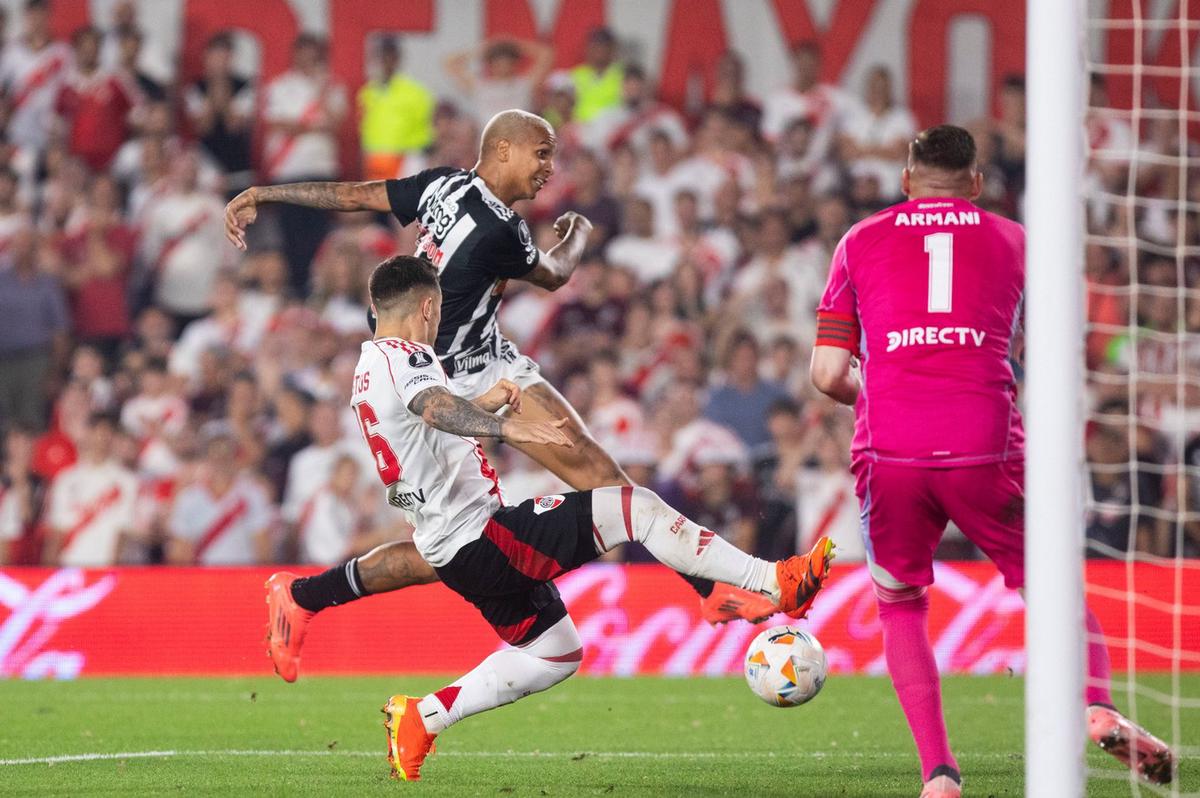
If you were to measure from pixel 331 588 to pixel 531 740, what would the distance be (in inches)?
52.5

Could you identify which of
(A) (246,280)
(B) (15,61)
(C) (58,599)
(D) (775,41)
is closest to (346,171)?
(A) (246,280)

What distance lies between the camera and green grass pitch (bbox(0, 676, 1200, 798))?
20.6 ft

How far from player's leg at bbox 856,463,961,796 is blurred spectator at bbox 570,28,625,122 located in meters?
10.5

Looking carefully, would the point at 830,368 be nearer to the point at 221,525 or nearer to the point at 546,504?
the point at 546,504

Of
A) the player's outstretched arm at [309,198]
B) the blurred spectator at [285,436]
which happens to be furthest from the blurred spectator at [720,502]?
the player's outstretched arm at [309,198]

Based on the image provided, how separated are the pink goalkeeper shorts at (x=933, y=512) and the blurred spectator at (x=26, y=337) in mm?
9683

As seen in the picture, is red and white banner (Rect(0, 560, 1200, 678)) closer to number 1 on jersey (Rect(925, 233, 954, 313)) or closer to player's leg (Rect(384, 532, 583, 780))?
player's leg (Rect(384, 532, 583, 780))

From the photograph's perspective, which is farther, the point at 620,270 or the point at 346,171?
the point at 346,171

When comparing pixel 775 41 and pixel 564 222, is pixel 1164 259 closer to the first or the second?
pixel 775 41

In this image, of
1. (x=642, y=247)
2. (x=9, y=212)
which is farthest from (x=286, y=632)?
(x=9, y=212)

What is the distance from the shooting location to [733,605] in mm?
6844

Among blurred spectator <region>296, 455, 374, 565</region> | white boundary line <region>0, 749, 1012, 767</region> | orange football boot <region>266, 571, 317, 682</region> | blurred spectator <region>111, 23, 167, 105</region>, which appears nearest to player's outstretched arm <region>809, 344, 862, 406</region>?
white boundary line <region>0, 749, 1012, 767</region>

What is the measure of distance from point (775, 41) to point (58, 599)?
9342 millimetres

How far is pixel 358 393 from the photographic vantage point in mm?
6098
